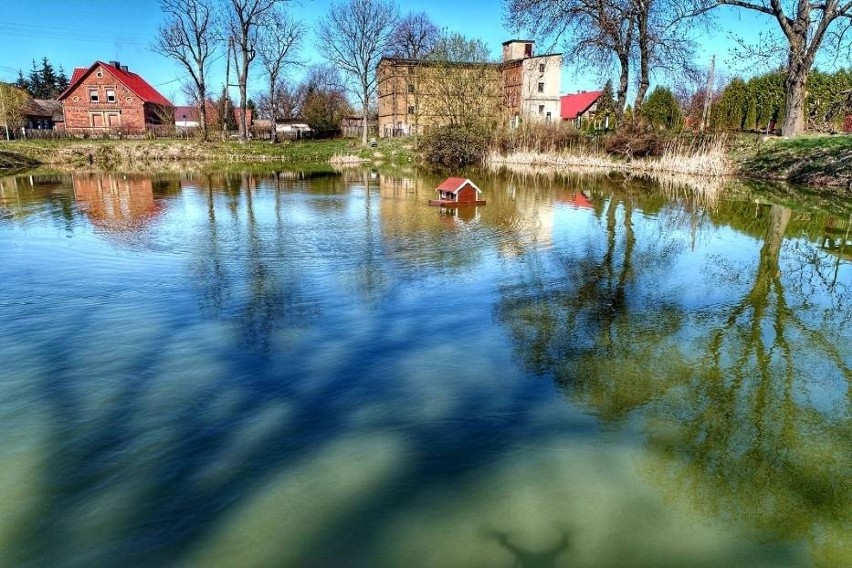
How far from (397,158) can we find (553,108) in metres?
24.5

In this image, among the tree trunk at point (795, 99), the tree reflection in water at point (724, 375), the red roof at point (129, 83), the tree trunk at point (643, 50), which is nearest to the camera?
the tree reflection in water at point (724, 375)

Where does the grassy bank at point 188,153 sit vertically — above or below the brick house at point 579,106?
below

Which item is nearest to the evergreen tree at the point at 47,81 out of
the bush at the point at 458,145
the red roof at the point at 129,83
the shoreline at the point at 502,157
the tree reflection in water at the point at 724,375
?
the red roof at the point at 129,83

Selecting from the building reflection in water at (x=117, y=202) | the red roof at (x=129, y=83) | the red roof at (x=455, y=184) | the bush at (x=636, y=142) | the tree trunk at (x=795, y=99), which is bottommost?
the building reflection in water at (x=117, y=202)

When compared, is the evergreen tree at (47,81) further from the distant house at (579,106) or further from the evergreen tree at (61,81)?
the distant house at (579,106)

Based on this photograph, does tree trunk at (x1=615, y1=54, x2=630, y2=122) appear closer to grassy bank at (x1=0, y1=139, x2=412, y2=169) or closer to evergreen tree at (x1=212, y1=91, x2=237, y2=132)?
grassy bank at (x1=0, y1=139, x2=412, y2=169)

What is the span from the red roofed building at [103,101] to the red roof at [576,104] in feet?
123

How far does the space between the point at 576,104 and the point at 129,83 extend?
138 ft

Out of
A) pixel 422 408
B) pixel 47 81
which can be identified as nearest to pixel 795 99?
pixel 422 408

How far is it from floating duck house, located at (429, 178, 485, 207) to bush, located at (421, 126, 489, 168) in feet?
51.2

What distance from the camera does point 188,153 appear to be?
116 ft

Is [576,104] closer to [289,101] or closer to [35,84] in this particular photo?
[289,101]

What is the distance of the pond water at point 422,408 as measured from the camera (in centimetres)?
255

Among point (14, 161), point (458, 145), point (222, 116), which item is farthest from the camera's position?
point (222, 116)
